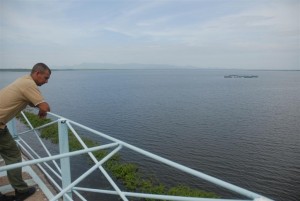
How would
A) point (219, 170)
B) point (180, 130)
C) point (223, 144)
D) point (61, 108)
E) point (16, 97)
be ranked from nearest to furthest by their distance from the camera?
point (16, 97)
point (219, 170)
point (223, 144)
point (180, 130)
point (61, 108)

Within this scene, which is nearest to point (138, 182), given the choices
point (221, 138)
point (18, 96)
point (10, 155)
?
point (221, 138)

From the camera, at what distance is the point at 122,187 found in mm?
16750

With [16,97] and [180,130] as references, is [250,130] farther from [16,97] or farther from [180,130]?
[16,97]

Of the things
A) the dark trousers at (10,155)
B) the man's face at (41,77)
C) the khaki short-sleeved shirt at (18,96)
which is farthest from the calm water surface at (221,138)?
the khaki short-sleeved shirt at (18,96)

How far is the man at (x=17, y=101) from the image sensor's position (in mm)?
4367

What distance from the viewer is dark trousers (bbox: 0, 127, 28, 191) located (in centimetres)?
499

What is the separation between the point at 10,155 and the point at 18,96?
136 centimetres

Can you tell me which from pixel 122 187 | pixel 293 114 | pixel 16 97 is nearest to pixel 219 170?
pixel 122 187

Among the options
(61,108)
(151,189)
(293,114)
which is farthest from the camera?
(61,108)

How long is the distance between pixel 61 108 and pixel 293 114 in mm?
34944

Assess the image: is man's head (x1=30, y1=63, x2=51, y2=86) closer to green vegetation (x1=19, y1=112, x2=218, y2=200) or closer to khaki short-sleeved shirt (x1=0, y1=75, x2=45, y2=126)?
khaki short-sleeved shirt (x1=0, y1=75, x2=45, y2=126)

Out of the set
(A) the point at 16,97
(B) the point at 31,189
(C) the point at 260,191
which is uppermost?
(A) the point at 16,97

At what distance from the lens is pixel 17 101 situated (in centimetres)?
448

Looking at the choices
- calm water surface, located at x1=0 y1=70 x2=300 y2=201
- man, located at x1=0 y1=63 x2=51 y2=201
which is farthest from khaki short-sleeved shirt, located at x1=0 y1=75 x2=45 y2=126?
calm water surface, located at x1=0 y1=70 x2=300 y2=201
